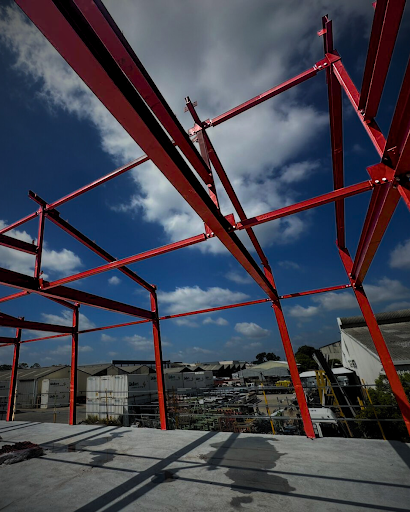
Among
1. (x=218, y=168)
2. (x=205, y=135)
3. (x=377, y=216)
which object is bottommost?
(x=377, y=216)

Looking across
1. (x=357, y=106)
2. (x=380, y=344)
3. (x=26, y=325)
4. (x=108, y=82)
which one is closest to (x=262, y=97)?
(x=357, y=106)

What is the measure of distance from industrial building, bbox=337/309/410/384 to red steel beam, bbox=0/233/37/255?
16439 mm

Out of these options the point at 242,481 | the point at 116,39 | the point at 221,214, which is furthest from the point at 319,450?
the point at 116,39

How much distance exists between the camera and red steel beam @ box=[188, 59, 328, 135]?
386 centimetres

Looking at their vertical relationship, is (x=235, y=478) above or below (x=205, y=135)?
below

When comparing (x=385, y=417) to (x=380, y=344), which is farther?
(x=385, y=417)

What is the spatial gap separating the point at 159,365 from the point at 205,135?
798 centimetres

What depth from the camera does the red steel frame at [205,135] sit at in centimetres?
171

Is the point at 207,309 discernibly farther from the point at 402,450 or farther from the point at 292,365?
the point at 402,450

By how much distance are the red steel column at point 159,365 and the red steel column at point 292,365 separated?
4.57 m

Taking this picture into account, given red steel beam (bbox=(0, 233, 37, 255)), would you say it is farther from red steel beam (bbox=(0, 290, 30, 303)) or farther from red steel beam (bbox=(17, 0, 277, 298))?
red steel beam (bbox=(17, 0, 277, 298))

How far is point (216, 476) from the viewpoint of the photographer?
443 centimetres

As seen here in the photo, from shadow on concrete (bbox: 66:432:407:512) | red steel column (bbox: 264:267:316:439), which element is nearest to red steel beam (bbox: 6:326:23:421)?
shadow on concrete (bbox: 66:432:407:512)

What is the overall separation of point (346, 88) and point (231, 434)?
8.46 metres
